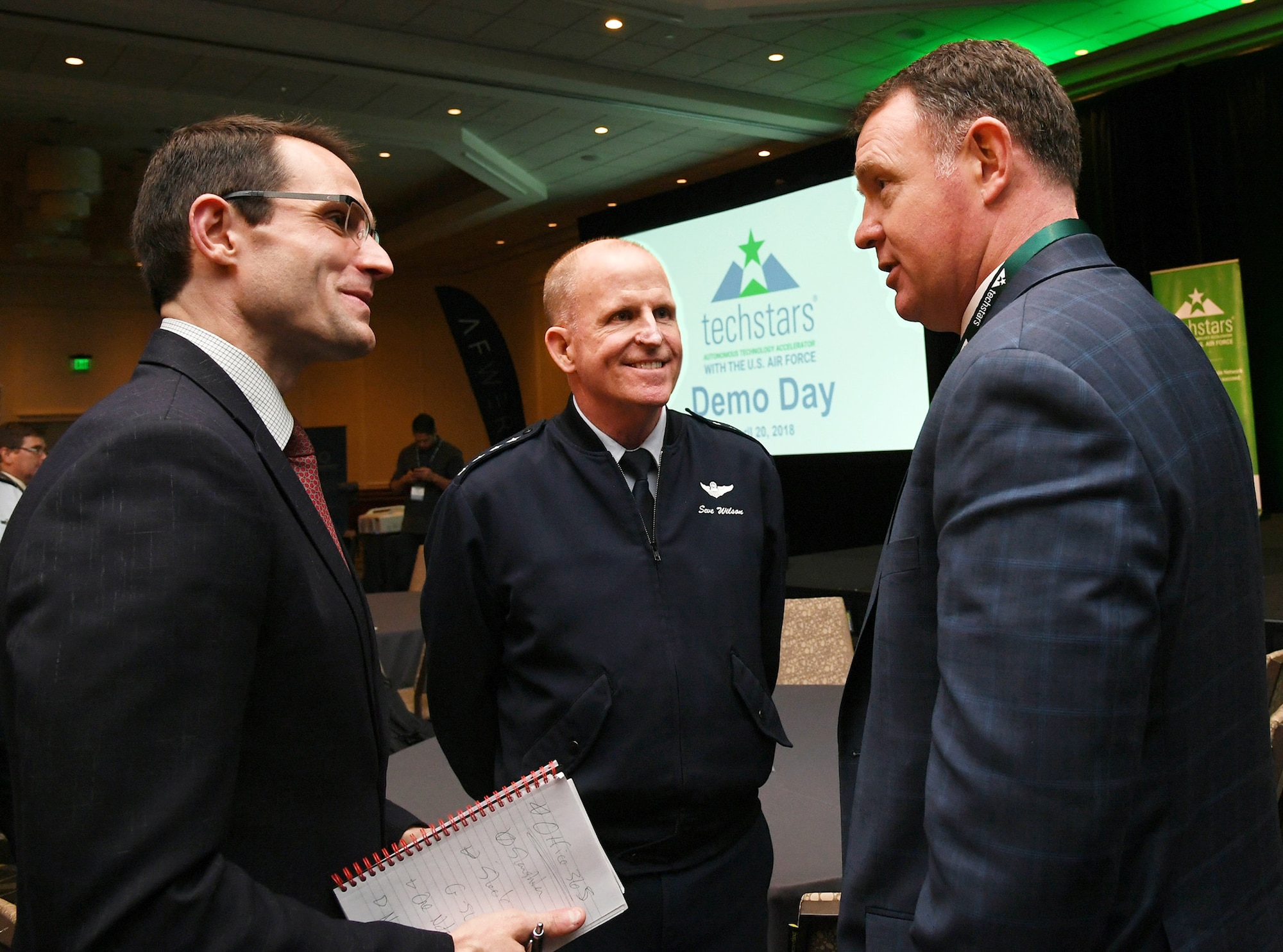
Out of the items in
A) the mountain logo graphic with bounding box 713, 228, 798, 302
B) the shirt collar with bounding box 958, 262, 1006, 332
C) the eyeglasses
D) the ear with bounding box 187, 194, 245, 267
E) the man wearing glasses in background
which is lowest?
the shirt collar with bounding box 958, 262, 1006, 332

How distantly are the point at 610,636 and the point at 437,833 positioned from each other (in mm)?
634

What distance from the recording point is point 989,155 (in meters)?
1.02

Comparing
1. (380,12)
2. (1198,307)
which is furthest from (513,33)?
(1198,307)

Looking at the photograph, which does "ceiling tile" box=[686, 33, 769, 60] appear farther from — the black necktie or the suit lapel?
the suit lapel

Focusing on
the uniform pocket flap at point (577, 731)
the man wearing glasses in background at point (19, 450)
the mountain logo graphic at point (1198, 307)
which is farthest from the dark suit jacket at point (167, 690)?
the mountain logo graphic at point (1198, 307)

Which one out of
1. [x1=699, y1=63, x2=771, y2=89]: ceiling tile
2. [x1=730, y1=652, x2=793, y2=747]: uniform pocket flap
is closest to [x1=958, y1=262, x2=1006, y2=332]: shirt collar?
[x1=730, y1=652, x2=793, y2=747]: uniform pocket flap

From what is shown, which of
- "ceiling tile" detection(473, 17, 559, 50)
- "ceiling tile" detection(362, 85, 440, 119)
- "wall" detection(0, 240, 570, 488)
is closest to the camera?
"ceiling tile" detection(473, 17, 559, 50)

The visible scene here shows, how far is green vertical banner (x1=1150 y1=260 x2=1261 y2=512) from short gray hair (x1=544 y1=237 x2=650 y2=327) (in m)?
5.20

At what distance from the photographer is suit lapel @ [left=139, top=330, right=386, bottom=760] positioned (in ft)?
3.08

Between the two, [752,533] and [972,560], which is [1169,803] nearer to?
[972,560]

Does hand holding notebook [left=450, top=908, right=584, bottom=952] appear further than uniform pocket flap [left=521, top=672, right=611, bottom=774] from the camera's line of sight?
No

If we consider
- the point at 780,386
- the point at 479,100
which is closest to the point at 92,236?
the point at 479,100

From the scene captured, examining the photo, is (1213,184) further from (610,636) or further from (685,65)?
(610,636)

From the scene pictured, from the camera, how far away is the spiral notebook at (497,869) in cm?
96
